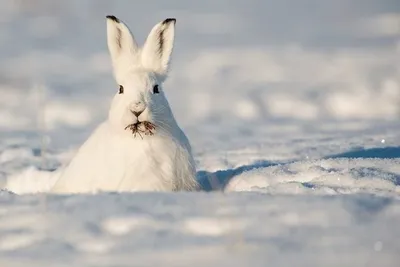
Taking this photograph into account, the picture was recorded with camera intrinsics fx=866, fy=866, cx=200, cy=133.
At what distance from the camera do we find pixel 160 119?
17.2ft

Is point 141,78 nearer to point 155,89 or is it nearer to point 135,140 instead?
point 155,89

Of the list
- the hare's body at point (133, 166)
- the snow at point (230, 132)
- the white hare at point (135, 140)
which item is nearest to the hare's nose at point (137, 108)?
the white hare at point (135, 140)

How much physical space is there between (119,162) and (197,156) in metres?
2.97

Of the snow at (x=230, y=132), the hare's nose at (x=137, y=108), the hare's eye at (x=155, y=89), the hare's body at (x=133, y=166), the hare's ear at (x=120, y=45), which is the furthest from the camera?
the hare's ear at (x=120, y=45)

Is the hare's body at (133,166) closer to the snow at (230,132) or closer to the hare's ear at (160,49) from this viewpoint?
the snow at (230,132)

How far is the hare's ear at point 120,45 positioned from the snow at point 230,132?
65 centimetres

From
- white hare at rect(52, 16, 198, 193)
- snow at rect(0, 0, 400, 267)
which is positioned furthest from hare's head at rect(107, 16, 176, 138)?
snow at rect(0, 0, 400, 267)

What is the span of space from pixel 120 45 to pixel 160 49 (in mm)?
260

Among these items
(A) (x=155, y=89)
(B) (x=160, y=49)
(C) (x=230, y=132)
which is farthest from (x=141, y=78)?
(C) (x=230, y=132)

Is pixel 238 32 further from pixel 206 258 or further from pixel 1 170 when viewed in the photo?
pixel 206 258

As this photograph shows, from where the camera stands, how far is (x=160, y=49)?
5.63 meters

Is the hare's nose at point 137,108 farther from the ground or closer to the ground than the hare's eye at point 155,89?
closer to the ground

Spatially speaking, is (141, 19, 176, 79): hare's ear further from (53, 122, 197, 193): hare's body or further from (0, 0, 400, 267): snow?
(0, 0, 400, 267): snow

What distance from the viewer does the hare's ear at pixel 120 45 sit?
5.52 meters
